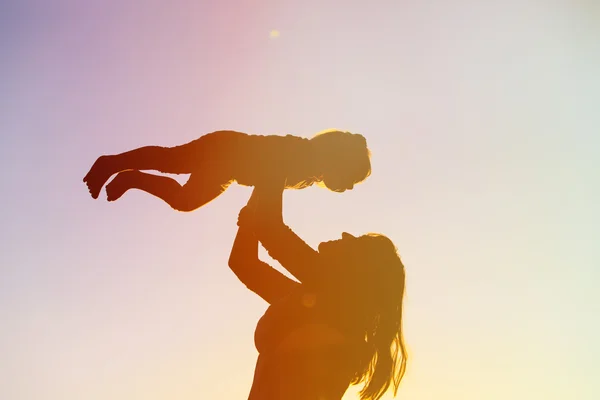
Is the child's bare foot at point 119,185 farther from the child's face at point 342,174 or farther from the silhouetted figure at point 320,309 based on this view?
the child's face at point 342,174

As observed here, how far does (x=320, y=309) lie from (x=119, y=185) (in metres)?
1.60

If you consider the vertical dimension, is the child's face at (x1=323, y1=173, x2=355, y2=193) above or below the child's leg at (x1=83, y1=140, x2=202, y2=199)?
below

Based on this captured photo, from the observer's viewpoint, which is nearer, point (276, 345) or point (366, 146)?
point (276, 345)

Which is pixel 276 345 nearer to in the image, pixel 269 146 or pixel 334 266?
pixel 334 266

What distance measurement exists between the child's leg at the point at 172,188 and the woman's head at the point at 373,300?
0.84 m

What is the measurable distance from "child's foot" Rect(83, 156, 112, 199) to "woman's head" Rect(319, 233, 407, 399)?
1.54 meters

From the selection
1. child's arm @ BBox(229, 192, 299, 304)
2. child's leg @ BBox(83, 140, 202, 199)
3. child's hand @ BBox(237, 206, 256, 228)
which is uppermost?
child's leg @ BBox(83, 140, 202, 199)

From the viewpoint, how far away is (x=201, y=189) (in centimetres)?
394

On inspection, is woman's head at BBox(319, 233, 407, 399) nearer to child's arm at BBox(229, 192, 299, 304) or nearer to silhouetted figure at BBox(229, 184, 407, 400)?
silhouetted figure at BBox(229, 184, 407, 400)

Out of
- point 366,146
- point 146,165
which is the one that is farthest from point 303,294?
point 146,165

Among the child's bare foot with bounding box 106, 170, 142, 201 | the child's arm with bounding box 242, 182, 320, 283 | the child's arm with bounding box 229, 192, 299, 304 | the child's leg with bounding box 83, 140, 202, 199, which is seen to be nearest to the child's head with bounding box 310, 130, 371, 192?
the child's arm with bounding box 242, 182, 320, 283

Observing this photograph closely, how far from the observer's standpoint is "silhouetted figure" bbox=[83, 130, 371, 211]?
386 centimetres

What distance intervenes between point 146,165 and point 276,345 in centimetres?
150

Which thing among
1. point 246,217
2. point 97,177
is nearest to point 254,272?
point 246,217
